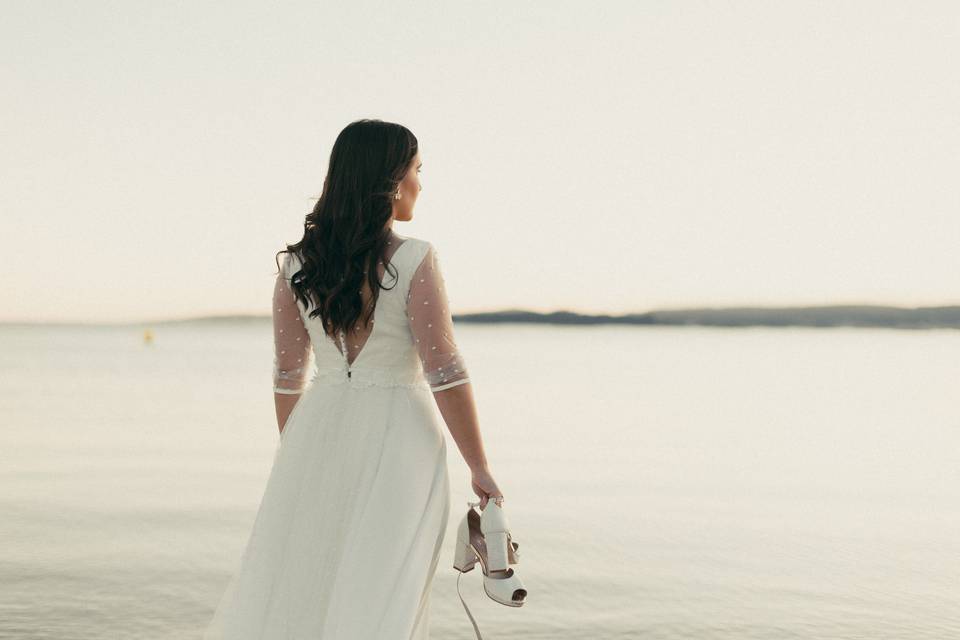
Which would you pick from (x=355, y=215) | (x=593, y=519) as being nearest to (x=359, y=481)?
(x=355, y=215)

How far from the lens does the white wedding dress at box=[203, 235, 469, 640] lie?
285cm

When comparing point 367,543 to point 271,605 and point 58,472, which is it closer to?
point 271,605

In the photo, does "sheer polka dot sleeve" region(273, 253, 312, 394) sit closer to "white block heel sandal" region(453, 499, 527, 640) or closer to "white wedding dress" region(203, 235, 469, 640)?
"white wedding dress" region(203, 235, 469, 640)

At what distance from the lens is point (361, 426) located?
9.91 ft

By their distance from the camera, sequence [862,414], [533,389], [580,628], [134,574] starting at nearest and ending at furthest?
1. [580,628]
2. [134,574]
3. [862,414]
4. [533,389]

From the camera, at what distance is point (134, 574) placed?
596 cm

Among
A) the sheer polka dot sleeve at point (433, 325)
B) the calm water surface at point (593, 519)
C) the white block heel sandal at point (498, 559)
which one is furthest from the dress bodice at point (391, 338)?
the calm water surface at point (593, 519)

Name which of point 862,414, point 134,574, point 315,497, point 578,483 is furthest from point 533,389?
point 315,497

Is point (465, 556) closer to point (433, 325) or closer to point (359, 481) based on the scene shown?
point (359, 481)

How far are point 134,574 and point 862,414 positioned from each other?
15667 mm

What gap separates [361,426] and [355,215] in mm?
622

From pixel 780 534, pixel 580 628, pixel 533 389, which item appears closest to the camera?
pixel 580 628

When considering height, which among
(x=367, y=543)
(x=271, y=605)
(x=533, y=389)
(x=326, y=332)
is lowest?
(x=533, y=389)

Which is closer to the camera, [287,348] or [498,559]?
[498,559]
